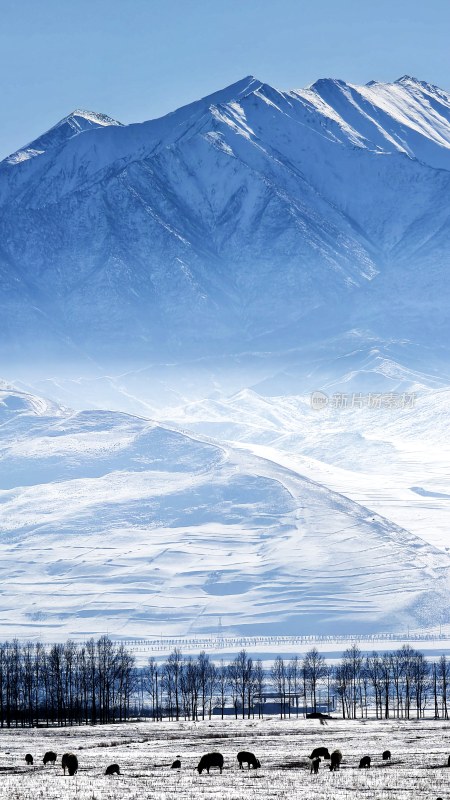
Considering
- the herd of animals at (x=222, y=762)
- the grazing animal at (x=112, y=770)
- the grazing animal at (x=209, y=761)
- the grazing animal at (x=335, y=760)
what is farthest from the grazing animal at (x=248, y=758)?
the grazing animal at (x=112, y=770)

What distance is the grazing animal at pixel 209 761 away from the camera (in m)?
80.3

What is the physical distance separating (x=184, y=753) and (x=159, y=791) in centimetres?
2974

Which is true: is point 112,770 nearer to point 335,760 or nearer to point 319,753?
point 335,760

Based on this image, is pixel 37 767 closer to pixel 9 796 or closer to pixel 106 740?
pixel 9 796

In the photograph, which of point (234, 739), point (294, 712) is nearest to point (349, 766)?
point (234, 739)

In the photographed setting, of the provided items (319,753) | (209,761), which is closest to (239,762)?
(209,761)

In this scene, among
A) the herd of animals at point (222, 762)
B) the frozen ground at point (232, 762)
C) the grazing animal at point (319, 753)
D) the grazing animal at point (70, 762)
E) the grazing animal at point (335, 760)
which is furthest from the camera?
the grazing animal at point (319, 753)

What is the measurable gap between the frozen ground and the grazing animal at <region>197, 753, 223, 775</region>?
56 centimetres

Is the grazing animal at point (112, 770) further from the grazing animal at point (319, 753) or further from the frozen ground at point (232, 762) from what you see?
the grazing animal at point (319, 753)

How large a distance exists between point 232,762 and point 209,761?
793cm

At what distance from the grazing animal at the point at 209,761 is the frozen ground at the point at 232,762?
0.56m

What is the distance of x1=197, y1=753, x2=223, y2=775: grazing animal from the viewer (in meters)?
80.3

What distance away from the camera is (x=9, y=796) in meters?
64.7

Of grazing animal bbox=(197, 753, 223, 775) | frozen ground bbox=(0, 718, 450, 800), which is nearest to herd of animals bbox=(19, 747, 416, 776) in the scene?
grazing animal bbox=(197, 753, 223, 775)
